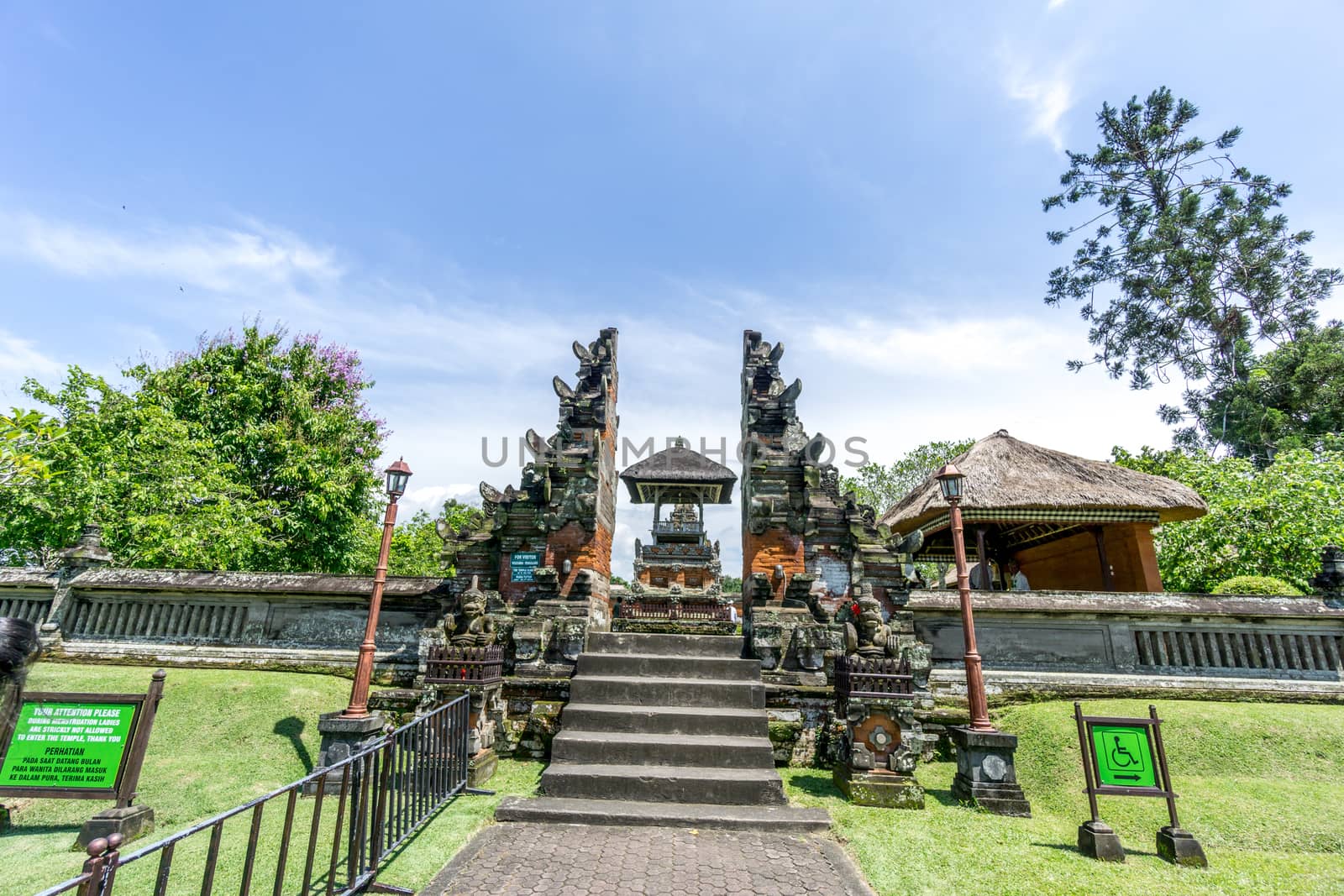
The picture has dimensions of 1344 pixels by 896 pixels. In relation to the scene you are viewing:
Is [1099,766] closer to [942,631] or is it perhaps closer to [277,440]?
[942,631]

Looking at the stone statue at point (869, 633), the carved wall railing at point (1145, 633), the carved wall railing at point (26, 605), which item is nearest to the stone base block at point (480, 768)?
the stone statue at point (869, 633)

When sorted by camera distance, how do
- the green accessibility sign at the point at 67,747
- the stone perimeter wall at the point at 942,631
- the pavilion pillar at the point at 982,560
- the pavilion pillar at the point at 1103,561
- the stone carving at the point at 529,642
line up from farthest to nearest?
the pavilion pillar at the point at 982,560, the pavilion pillar at the point at 1103,561, the stone perimeter wall at the point at 942,631, the stone carving at the point at 529,642, the green accessibility sign at the point at 67,747

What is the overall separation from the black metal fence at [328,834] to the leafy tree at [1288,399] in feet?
72.2

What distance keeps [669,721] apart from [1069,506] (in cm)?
987

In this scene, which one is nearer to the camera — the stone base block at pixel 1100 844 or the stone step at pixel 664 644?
the stone base block at pixel 1100 844

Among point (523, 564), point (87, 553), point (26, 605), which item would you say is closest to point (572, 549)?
point (523, 564)

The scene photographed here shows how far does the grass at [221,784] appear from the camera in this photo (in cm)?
413

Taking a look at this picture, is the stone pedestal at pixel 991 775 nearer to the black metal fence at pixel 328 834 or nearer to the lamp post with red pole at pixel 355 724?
the black metal fence at pixel 328 834

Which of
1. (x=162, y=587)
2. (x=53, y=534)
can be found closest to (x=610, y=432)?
(x=162, y=587)

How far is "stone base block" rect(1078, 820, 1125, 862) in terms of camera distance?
4613 millimetres

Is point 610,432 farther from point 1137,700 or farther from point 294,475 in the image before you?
point 294,475

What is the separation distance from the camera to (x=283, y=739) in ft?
21.9

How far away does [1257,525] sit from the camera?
12266mm

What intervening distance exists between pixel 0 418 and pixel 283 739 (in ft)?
17.0
